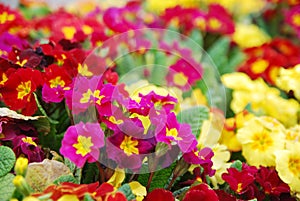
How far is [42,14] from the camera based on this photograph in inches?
109

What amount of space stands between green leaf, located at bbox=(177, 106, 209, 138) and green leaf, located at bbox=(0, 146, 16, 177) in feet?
1.64

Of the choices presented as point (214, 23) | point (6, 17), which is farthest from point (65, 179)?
point (214, 23)

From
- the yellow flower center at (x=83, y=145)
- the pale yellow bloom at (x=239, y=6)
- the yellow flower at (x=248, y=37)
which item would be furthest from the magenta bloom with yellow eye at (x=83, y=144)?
the pale yellow bloom at (x=239, y=6)

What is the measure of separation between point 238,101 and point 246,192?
0.54 m

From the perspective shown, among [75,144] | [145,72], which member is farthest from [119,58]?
[75,144]

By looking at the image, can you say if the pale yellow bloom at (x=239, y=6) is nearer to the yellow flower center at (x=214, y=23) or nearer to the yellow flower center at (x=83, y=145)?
the yellow flower center at (x=214, y=23)

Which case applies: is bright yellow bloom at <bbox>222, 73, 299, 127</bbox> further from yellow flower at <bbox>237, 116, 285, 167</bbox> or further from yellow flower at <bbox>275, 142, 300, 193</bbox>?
yellow flower at <bbox>275, 142, 300, 193</bbox>

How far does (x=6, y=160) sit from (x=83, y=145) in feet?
0.53

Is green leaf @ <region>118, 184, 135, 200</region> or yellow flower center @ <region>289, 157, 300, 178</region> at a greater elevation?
green leaf @ <region>118, 184, 135, 200</region>

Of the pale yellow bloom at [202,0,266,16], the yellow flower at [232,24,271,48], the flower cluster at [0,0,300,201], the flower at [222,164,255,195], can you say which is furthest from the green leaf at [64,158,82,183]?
the pale yellow bloom at [202,0,266,16]

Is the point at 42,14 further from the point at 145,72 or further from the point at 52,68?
the point at 52,68

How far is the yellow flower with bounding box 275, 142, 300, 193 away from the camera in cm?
133

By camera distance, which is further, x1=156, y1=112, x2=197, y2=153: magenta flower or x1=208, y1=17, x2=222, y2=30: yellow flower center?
x1=208, y1=17, x2=222, y2=30: yellow flower center

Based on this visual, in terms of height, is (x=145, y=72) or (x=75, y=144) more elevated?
(x=75, y=144)
